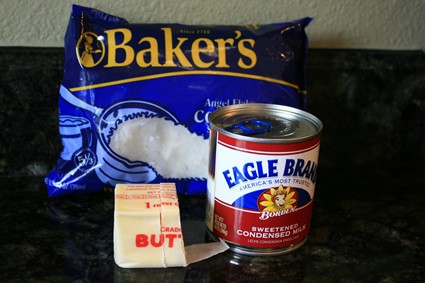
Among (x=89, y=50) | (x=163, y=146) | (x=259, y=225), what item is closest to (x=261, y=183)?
(x=259, y=225)

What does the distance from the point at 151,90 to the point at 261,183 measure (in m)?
0.25

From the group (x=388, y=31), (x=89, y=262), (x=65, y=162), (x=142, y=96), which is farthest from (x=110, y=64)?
(x=388, y=31)

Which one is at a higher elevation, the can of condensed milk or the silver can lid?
the silver can lid

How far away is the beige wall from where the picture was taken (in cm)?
89

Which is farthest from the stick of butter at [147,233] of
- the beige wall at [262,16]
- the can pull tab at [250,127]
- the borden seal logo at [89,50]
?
the beige wall at [262,16]

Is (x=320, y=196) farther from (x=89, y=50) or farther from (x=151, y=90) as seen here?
(x=89, y=50)

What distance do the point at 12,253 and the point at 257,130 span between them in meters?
0.36

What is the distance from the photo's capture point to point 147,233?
2.23ft

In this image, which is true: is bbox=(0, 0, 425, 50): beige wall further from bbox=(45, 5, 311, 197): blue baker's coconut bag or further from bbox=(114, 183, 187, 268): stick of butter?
bbox=(114, 183, 187, 268): stick of butter

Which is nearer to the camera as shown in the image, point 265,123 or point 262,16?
point 265,123

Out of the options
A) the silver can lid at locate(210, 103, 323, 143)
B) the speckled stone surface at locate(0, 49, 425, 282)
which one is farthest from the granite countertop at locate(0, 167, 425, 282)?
the silver can lid at locate(210, 103, 323, 143)

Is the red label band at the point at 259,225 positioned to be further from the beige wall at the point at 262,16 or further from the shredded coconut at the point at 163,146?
the beige wall at the point at 262,16

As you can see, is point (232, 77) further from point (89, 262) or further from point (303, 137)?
point (89, 262)

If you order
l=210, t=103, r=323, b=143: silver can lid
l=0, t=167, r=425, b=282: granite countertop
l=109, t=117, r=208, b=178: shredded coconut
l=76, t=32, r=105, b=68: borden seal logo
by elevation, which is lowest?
l=0, t=167, r=425, b=282: granite countertop
